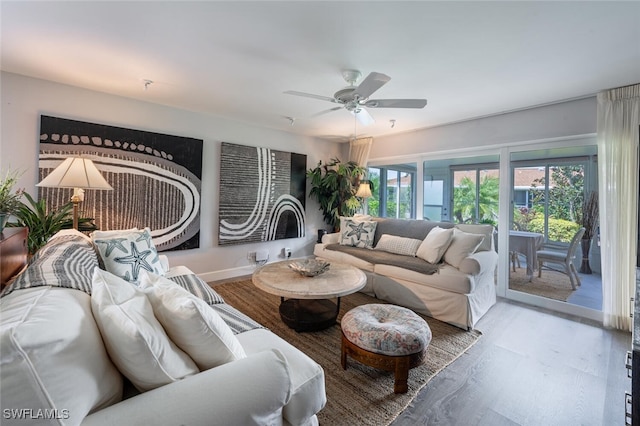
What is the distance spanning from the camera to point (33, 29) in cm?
188

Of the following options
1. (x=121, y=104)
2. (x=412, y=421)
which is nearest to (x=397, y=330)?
(x=412, y=421)

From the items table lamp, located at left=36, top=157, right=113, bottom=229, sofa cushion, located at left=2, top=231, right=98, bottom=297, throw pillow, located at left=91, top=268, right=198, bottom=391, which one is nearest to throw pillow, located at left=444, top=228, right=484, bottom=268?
throw pillow, located at left=91, top=268, right=198, bottom=391

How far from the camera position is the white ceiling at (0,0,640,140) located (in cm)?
165

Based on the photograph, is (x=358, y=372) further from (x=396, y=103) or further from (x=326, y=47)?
(x=326, y=47)

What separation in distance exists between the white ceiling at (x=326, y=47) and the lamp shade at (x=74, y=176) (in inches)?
35.3

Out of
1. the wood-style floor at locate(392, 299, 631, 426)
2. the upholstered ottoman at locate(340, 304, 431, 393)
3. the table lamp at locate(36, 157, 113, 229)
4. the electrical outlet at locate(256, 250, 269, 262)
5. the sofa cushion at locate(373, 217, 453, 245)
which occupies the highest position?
the table lamp at locate(36, 157, 113, 229)

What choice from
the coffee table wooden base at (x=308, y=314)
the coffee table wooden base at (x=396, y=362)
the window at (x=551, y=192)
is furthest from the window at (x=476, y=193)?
the coffee table wooden base at (x=396, y=362)

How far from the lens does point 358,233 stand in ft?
12.9

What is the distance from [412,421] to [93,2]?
10.1ft

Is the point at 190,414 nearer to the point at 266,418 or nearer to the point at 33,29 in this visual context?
the point at 266,418

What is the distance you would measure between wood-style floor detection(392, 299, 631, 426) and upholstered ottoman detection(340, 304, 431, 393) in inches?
8.6

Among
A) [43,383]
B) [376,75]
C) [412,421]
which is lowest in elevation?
[412,421]

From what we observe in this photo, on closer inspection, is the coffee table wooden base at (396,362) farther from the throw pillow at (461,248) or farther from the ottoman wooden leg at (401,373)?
the throw pillow at (461,248)

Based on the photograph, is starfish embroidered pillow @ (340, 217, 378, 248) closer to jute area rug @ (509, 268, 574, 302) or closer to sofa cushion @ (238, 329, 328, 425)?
jute area rug @ (509, 268, 574, 302)
